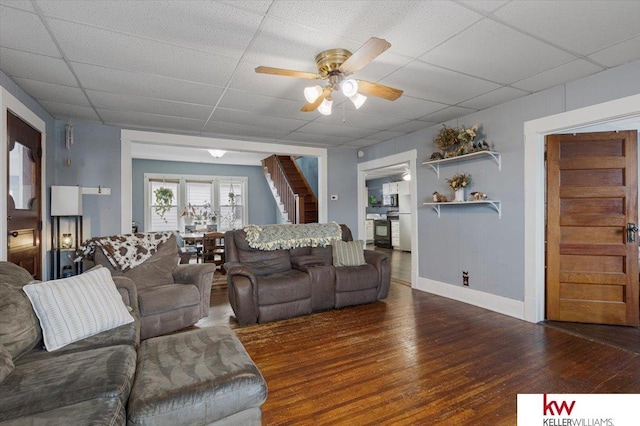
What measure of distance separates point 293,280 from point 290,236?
767 mm

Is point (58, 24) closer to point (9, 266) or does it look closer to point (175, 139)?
point (9, 266)

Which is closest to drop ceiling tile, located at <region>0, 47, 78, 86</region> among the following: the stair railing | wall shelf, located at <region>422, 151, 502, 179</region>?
wall shelf, located at <region>422, 151, 502, 179</region>

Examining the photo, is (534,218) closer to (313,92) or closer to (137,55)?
(313,92)

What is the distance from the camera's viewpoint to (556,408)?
185 centimetres

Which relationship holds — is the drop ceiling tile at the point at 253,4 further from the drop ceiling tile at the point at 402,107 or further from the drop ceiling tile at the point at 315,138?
the drop ceiling tile at the point at 315,138

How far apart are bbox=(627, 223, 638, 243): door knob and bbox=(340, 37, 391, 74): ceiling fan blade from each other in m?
3.18

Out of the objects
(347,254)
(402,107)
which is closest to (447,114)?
(402,107)

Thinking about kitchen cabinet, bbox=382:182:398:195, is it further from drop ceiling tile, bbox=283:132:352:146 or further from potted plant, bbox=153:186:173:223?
potted plant, bbox=153:186:173:223

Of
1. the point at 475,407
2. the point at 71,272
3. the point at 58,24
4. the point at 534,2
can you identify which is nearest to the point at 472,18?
the point at 534,2

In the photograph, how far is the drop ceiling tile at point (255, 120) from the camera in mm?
3945

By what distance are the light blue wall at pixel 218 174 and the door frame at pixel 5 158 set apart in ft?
14.5

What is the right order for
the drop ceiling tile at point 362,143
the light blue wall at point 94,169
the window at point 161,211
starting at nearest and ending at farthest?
the light blue wall at point 94,169 → the drop ceiling tile at point 362,143 → the window at point 161,211

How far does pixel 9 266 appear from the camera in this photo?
6.68 ft

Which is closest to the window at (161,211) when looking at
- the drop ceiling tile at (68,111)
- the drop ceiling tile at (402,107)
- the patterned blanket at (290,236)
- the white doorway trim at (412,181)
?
the drop ceiling tile at (68,111)
